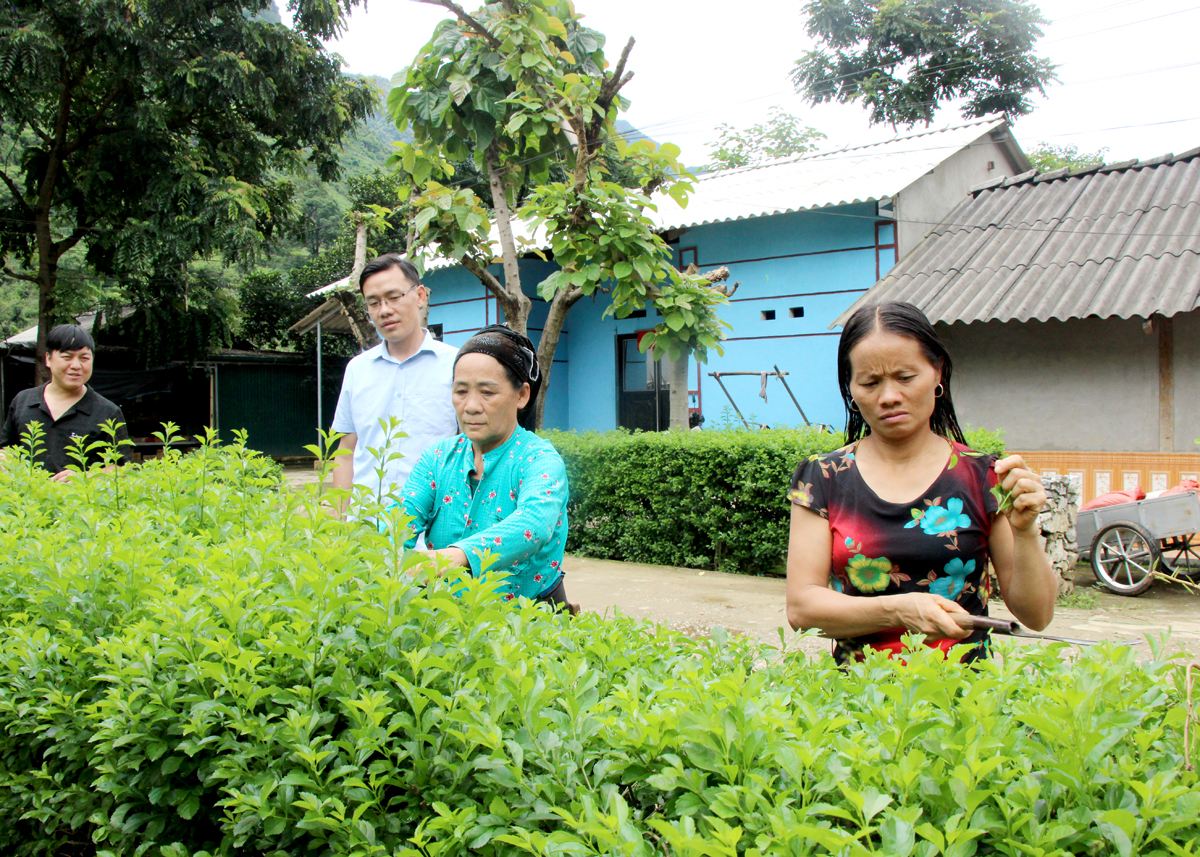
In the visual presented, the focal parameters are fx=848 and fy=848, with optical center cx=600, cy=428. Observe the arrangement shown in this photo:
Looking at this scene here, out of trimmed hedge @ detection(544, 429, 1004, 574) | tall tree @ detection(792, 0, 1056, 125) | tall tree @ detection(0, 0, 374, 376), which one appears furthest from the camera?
tall tree @ detection(792, 0, 1056, 125)

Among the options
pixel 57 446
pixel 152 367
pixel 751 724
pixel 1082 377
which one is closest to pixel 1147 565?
pixel 1082 377

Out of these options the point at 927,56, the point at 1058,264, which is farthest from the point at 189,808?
the point at 927,56

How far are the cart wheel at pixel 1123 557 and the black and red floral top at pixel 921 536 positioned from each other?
633 centimetres

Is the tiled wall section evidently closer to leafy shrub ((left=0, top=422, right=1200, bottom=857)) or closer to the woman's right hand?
the woman's right hand

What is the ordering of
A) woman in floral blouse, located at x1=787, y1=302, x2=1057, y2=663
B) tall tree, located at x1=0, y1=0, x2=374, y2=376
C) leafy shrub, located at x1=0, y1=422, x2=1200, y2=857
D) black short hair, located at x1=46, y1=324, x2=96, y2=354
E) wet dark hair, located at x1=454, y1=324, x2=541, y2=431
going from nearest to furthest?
leafy shrub, located at x1=0, y1=422, x2=1200, y2=857, woman in floral blouse, located at x1=787, y1=302, x2=1057, y2=663, wet dark hair, located at x1=454, y1=324, x2=541, y2=431, black short hair, located at x1=46, y1=324, x2=96, y2=354, tall tree, located at x1=0, y1=0, x2=374, y2=376

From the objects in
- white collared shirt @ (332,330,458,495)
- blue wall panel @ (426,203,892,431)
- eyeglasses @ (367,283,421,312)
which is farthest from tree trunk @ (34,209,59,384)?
eyeglasses @ (367,283,421,312)

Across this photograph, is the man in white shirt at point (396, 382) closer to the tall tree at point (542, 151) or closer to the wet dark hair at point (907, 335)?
the wet dark hair at point (907, 335)

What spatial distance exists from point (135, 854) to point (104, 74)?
18.9 metres

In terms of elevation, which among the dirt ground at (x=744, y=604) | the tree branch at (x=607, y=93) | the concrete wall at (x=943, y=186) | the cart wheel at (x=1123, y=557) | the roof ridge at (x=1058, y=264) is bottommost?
the dirt ground at (x=744, y=604)

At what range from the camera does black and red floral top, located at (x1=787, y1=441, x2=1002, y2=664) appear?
78.4 inches

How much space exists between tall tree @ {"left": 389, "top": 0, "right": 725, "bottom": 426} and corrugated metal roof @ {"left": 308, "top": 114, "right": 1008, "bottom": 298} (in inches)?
176

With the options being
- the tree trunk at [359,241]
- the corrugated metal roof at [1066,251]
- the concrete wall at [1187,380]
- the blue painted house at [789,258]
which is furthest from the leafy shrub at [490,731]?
the blue painted house at [789,258]

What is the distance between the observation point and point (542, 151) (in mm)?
7004

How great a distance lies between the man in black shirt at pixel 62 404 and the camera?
15.3 feet
